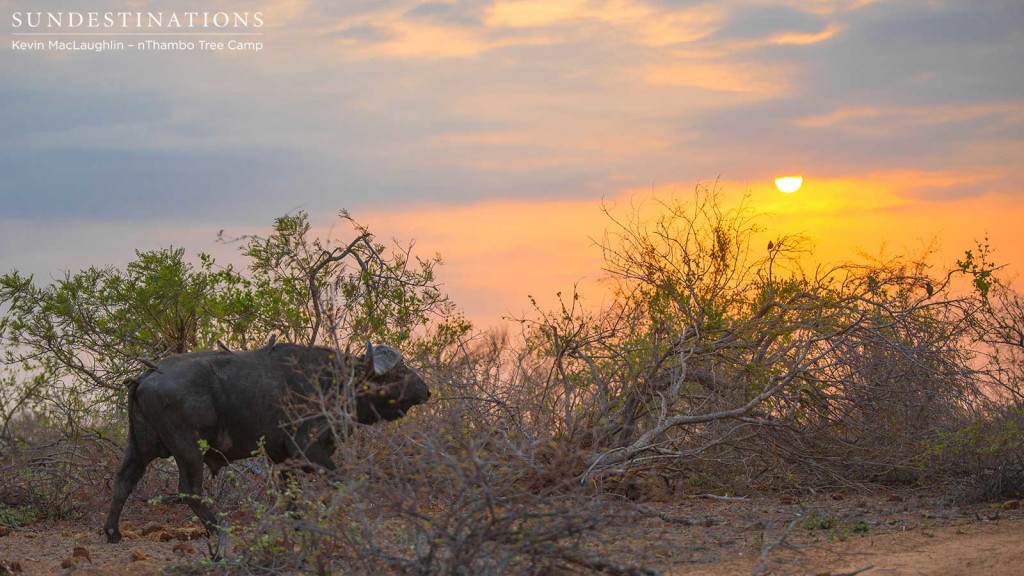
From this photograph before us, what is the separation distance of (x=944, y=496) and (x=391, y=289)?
689cm

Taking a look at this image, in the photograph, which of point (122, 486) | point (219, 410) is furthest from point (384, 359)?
point (122, 486)

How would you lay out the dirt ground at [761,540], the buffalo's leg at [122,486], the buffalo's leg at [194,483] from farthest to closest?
the buffalo's leg at [122,486] → the buffalo's leg at [194,483] → the dirt ground at [761,540]

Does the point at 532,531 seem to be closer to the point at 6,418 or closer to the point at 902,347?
→ the point at 902,347

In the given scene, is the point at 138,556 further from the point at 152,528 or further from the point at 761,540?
the point at 761,540

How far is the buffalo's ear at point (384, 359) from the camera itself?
10.3m

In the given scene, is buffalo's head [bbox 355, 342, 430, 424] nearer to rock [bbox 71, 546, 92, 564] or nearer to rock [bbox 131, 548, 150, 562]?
rock [bbox 131, 548, 150, 562]

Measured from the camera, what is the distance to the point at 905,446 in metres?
13.0

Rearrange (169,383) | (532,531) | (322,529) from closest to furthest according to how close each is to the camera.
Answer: (532,531), (322,529), (169,383)

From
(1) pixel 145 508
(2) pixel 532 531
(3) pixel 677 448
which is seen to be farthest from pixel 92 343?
(2) pixel 532 531

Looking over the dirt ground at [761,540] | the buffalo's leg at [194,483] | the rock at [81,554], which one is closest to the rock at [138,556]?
the dirt ground at [761,540]

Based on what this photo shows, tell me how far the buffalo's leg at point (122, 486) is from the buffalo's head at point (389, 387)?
83.6 inches

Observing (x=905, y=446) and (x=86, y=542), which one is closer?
(x=86, y=542)

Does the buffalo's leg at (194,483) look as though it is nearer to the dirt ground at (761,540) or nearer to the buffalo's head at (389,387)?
the dirt ground at (761,540)

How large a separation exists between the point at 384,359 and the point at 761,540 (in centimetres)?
383
